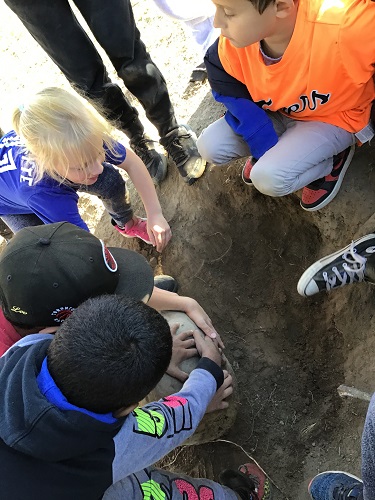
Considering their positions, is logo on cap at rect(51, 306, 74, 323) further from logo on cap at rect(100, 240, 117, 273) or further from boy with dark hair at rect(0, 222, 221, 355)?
logo on cap at rect(100, 240, 117, 273)

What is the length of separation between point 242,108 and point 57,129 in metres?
0.75

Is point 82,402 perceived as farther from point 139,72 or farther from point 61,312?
point 139,72

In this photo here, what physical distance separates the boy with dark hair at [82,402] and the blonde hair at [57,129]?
735 mm

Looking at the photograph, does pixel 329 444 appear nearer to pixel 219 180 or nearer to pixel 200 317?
pixel 200 317

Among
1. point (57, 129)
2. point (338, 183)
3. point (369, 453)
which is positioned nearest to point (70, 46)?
point (57, 129)

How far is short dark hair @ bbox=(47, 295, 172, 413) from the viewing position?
4.22 ft

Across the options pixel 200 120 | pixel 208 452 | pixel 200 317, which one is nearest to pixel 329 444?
pixel 208 452

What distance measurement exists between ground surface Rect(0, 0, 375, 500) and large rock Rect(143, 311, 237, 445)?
141 mm

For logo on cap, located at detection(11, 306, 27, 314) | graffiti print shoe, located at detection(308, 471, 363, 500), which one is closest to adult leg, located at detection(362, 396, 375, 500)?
graffiti print shoe, located at detection(308, 471, 363, 500)

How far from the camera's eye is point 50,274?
5.25ft

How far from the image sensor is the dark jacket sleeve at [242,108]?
206 centimetres

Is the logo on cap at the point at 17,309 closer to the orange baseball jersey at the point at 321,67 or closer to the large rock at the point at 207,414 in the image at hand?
the large rock at the point at 207,414

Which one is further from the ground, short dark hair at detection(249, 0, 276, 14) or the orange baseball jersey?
short dark hair at detection(249, 0, 276, 14)

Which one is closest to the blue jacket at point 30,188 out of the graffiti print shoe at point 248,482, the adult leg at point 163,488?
the adult leg at point 163,488
